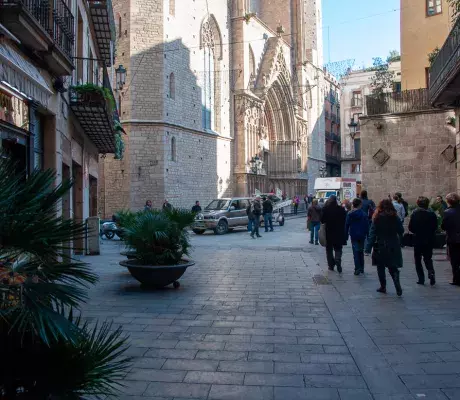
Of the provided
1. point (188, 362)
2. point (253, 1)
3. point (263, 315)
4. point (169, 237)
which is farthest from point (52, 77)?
point (253, 1)

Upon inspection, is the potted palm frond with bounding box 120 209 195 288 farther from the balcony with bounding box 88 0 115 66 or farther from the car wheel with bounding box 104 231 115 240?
the car wheel with bounding box 104 231 115 240

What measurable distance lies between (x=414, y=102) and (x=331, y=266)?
1089 centimetres

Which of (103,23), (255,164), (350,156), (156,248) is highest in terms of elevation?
(103,23)

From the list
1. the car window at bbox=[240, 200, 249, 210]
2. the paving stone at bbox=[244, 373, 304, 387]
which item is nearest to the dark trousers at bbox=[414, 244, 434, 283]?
the paving stone at bbox=[244, 373, 304, 387]

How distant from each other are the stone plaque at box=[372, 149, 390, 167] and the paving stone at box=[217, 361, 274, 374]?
53.6 feet

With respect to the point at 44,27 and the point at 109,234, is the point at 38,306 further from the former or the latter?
the point at 109,234

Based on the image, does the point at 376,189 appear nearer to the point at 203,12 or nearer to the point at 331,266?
the point at 331,266

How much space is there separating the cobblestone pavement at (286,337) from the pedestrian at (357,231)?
37 cm

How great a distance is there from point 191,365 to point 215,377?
0.38 meters

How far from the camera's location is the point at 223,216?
24.1 meters

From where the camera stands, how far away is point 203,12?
33.7m

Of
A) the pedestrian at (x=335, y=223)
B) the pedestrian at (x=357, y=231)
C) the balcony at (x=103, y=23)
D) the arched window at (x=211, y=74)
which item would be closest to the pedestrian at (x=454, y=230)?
the pedestrian at (x=357, y=231)

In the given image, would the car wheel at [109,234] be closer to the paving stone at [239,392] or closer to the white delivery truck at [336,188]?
the paving stone at [239,392]

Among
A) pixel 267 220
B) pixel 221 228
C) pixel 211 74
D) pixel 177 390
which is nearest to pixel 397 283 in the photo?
pixel 177 390
